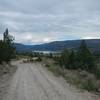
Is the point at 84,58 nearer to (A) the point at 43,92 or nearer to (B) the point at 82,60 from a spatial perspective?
(B) the point at 82,60

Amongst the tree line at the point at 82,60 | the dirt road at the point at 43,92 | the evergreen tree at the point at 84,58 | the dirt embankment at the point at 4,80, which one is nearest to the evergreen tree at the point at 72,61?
the tree line at the point at 82,60

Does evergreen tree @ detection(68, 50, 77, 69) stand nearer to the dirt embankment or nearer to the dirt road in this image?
the dirt embankment

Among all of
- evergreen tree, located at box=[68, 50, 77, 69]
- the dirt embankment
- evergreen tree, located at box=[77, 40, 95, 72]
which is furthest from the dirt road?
evergreen tree, located at box=[68, 50, 77, 69]

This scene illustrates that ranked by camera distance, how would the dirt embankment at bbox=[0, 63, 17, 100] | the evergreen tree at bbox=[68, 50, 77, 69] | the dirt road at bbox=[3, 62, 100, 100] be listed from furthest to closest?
the evergreen tree at bbox=[68, 50, 77, 69], the dirt embankment at bbox=[0, 63, 17, 100], the dirt road at bbox=[3, 62, 100, 100]

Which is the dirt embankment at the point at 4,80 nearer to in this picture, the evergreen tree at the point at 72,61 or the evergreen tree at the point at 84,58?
the evergreen tree at the point at 72,61

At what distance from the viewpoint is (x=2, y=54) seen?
161ft

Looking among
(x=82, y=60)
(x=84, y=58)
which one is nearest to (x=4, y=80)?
(x=82, y=60)

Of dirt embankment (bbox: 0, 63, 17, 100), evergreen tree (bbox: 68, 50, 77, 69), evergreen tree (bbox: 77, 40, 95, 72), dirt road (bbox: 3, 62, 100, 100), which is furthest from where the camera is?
evergreen tree (bbox: 68, 50, 77, 69)

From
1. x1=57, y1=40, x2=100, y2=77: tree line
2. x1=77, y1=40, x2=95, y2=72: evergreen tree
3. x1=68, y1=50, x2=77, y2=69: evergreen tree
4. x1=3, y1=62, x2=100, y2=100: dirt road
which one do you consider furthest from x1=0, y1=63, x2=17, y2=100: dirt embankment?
x1=77, y1=40, x2=95, y2=72: evergreen tree

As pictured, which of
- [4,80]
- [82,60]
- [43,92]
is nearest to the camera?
[43,92]

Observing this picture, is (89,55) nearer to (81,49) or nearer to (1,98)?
(81,49)

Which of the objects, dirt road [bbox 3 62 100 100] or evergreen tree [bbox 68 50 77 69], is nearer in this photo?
dirt road [bbox 3 62 100 100]

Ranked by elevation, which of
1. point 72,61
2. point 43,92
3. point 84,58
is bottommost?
point 72,61

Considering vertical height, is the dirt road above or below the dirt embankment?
above
